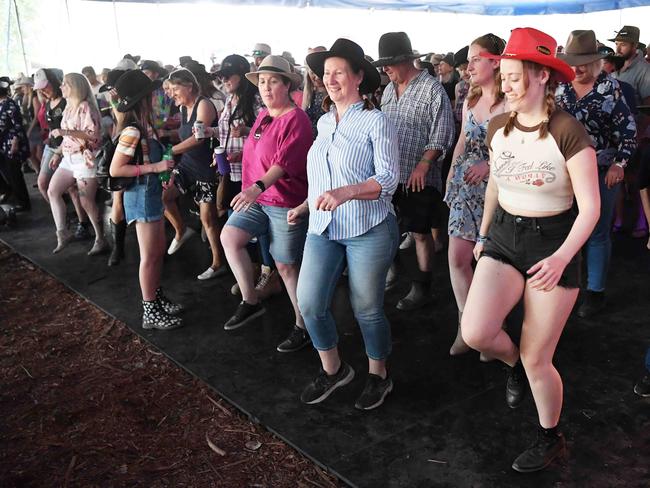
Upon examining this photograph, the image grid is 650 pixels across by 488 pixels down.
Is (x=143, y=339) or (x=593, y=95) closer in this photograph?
(x=593, y=95)

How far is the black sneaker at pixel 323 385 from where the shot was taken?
332 centimetres

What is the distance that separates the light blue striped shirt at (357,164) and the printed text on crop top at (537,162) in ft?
1.67

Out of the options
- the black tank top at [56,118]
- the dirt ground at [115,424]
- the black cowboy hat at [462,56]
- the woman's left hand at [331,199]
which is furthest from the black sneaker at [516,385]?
the black tank top at [56,118]

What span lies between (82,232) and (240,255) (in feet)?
11.8

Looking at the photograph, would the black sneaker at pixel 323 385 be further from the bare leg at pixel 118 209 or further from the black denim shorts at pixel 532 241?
the bare leg at pixel 118 209

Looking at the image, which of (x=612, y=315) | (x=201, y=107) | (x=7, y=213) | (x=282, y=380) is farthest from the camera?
(x=7, y=213)

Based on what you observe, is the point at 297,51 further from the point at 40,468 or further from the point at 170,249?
the point at 40,468

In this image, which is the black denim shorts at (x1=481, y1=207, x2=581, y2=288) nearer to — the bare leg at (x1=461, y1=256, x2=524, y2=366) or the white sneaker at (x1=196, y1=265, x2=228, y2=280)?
the bare leg at (x1=461, y1=256, x2=524, y2=366)

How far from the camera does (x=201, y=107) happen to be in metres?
5.06

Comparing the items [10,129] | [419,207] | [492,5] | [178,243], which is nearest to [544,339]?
[419,207]

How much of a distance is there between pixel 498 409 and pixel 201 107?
3420 mm

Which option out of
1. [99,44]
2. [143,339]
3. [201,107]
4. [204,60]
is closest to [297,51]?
[204,60]

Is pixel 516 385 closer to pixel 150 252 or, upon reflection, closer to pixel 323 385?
pixel 323 385

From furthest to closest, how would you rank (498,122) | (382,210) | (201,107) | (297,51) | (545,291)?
1. (297,51)
2. (201,107)
3. (382,210)
4. (498,122)
5. (545,291)
